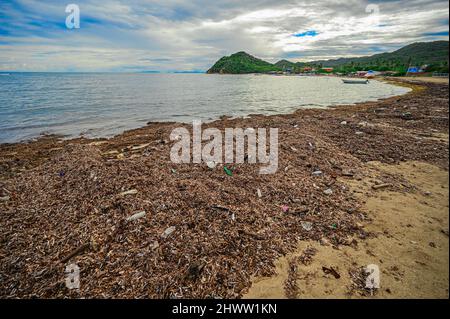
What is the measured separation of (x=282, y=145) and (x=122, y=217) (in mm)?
6306

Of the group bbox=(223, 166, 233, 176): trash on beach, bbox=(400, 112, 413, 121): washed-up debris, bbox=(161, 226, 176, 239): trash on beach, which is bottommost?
bbox=(161, 226, 176, 239): trash on beach

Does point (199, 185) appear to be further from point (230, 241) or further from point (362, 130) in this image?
point (362, 130)

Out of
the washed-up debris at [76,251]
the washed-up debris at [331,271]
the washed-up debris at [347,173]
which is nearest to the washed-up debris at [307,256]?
the washed-up debris at [331,271]

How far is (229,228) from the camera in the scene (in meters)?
4.19

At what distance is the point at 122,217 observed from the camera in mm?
4328

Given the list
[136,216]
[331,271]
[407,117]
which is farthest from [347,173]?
[407,117]

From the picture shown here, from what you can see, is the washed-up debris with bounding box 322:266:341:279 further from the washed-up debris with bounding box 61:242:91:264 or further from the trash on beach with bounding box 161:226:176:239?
the washed-up debris with bounding box 61:242:91:264

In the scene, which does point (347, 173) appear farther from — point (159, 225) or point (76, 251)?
point (76, 251)

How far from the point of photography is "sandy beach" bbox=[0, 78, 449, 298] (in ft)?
10.4

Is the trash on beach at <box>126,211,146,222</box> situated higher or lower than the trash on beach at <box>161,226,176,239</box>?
higher

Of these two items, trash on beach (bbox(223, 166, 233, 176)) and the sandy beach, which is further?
trash on beach (bbox(223, 166, 233, 176))

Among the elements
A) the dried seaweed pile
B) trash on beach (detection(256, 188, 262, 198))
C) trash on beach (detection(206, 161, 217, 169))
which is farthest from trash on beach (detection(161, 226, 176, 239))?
trash on beach (detection(206, 161, 217, 169))
